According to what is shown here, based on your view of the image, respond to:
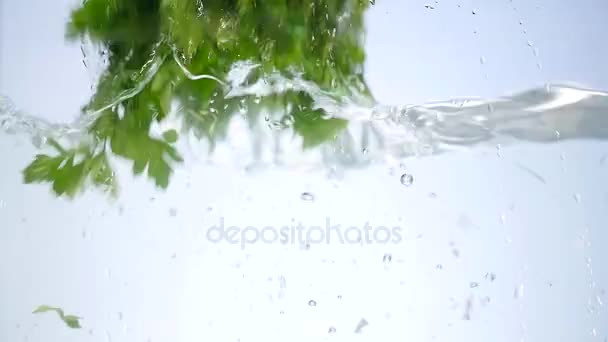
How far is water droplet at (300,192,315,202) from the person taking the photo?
0.62m

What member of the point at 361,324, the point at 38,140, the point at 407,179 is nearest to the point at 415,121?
the point at 407,179

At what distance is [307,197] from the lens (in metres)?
0.62

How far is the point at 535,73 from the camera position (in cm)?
67

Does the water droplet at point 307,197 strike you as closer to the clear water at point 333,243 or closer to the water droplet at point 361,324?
the clear water at point 333,243

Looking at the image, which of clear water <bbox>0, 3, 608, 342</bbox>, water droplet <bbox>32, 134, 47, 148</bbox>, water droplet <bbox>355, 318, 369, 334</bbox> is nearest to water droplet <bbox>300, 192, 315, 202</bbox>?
clear water <bbox>0, 3, 608, 342</bbox>

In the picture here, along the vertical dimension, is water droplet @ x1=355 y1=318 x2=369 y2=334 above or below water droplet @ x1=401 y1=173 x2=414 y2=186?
below

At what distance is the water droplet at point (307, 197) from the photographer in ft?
2.05

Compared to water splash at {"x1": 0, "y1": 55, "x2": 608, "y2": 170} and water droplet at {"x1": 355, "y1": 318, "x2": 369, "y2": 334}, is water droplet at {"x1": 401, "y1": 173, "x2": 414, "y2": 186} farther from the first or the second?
water droplet at {"x1": 355, "y1": 318, "x2": 369, "y2": 334}

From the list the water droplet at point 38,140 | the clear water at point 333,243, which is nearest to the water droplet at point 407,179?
the clear water at point 333,243

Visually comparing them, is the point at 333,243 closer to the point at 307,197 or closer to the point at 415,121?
the point at 307,197

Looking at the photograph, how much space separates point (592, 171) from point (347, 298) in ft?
1.11

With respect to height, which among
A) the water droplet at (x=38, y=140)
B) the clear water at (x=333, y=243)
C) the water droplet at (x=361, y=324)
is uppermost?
the water droplet at (x=38, y=140)

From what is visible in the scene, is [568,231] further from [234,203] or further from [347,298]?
[234,203]

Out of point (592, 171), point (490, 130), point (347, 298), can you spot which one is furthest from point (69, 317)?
point (592, 171)
